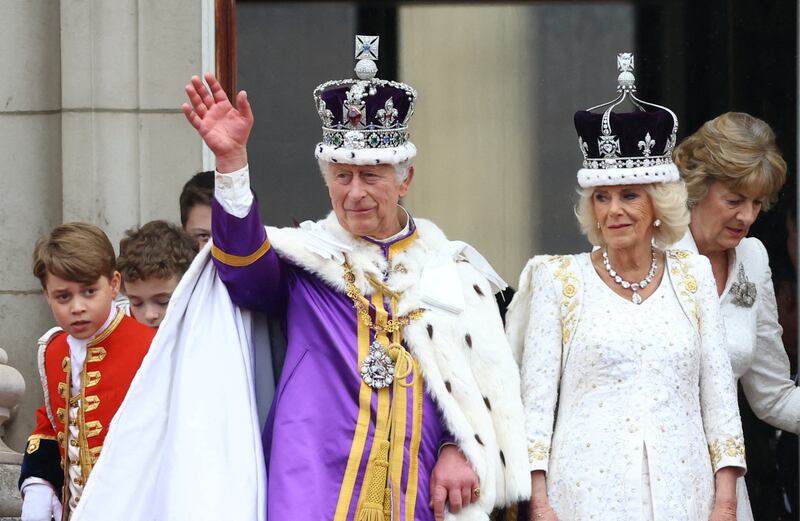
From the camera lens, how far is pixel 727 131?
5.57 meters

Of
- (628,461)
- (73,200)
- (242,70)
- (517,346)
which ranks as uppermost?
(242,70)

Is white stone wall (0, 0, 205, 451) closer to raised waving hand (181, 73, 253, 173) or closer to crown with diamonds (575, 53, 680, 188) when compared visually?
raised waving hand (181, 73, 253, 173)

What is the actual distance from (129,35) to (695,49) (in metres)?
2.42

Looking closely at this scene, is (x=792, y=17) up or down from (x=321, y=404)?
up

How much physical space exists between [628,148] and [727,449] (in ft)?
2.97

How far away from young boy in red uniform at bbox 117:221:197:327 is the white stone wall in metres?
1.31

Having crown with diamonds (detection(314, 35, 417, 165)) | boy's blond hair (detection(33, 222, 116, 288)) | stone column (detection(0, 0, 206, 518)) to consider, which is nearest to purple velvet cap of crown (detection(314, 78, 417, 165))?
crown with diamonds (detection(314, 35, 417, 165))

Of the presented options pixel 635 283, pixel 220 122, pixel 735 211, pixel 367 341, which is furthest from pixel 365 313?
pixel 735 211

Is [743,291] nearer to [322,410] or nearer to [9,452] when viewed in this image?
[322,410]

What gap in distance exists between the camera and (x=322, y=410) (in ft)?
16.1

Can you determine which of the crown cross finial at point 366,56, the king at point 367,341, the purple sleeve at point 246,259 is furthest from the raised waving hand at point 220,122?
the crown cross finial at point 366,56

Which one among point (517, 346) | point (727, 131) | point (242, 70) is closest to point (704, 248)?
point (727, 131)

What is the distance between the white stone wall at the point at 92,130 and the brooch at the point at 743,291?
2460mm

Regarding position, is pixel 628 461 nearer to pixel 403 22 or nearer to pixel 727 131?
pixel 727 131
